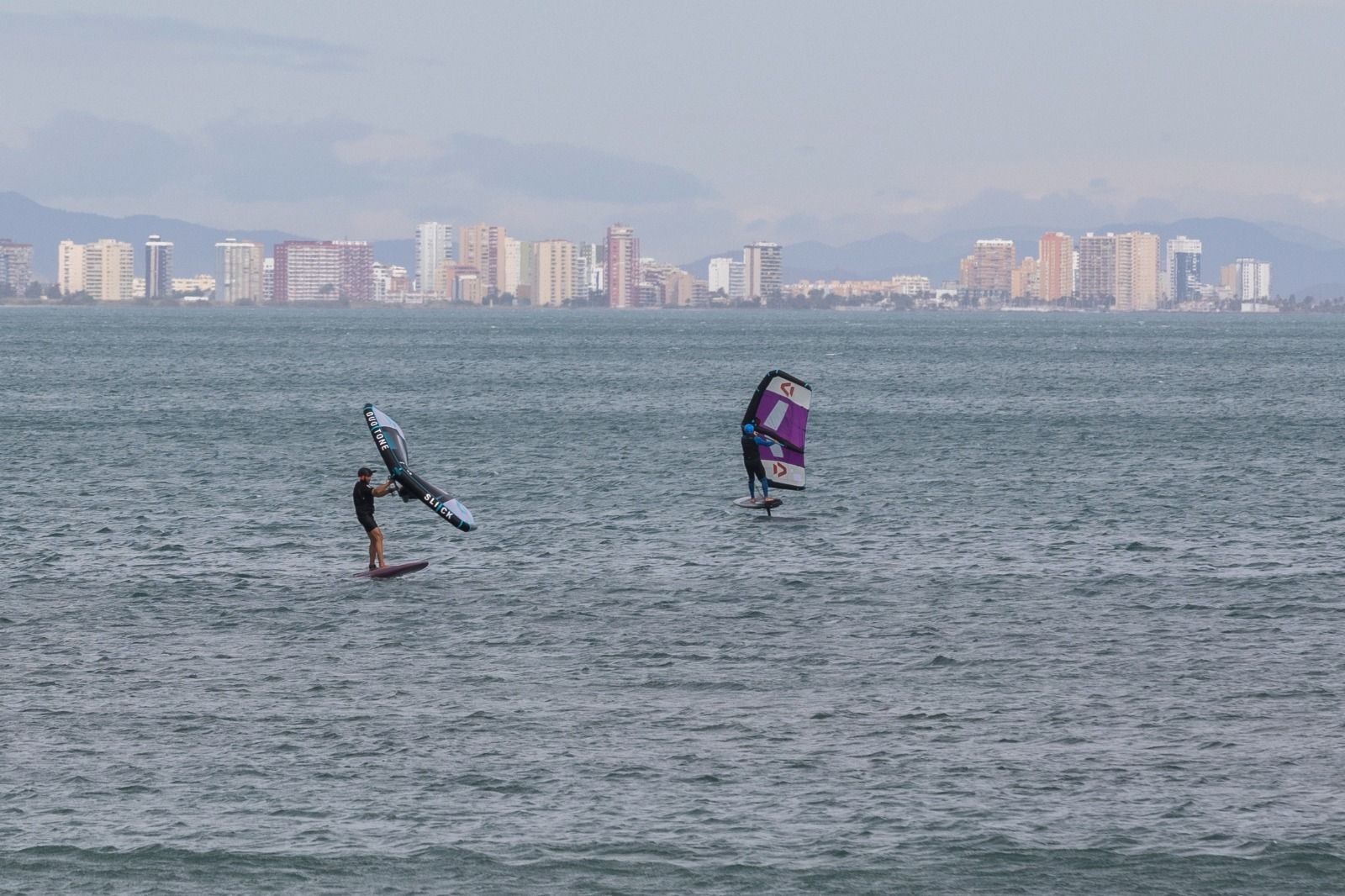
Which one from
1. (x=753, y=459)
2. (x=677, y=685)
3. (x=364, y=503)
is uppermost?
(x=753, y=459)

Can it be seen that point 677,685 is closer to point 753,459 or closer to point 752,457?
point 752,457

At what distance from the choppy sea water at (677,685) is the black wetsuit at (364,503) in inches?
66.6

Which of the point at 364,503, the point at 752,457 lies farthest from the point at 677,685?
the point at 752,457

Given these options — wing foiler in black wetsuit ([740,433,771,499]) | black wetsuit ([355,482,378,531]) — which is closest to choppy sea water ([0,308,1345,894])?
black wetsuit ([355,482,378,531])

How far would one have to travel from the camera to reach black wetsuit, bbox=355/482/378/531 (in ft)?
143

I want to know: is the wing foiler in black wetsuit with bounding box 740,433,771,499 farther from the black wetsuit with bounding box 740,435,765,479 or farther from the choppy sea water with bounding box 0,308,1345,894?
the choppy sea water with bounding box 0,308,1345,894

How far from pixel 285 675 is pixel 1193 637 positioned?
1801 cm

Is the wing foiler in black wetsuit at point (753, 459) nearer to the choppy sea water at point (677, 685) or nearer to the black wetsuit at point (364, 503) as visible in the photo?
the choppy sea water at point (677, 685)

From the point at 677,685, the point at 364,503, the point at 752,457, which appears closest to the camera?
the point at 677,685

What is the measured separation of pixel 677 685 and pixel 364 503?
12955 millimetres

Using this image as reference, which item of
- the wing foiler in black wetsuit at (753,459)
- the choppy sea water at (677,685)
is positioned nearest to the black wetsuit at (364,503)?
the choppy sea water at (677,685)

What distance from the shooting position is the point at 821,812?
2600 cm

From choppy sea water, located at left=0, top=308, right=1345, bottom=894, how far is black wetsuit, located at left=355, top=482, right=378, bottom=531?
1690 mm

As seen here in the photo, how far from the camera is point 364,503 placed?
144 ft
